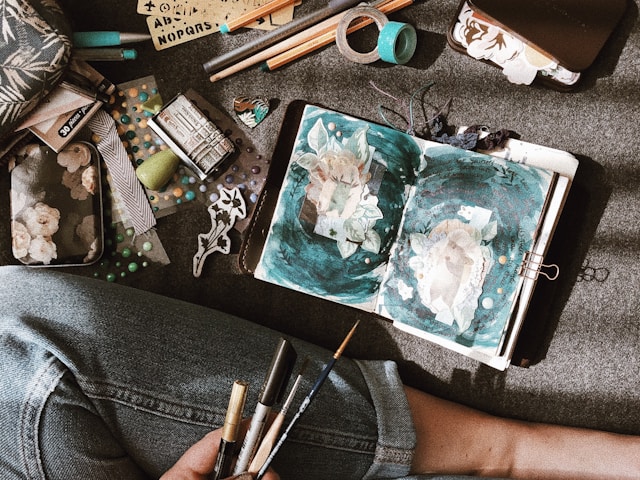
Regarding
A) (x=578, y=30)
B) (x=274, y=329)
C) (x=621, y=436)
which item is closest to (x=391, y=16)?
(x=578, y=30)

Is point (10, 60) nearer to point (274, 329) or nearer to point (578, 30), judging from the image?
point (274, 329)

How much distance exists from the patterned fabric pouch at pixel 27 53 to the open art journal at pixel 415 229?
309 mm

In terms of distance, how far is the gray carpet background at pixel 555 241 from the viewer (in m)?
0.76

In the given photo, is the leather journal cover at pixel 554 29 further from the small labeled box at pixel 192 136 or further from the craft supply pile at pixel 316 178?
the small labeled box at pixel 192 136

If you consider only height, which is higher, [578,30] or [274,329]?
[578,30]

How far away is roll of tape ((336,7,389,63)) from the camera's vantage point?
76 centimetres

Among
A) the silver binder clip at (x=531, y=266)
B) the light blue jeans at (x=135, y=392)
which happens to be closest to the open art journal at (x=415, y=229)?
the silver binder clip at (x=531, y=266)

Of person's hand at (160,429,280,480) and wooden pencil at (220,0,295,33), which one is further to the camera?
wooden pencil at (220,0,295,33)

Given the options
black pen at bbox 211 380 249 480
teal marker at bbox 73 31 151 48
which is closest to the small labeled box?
teal marker at bbox 73 31 151 48

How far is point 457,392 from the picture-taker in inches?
31.7

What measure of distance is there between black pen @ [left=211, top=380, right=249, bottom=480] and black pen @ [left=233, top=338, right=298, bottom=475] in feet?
0.04

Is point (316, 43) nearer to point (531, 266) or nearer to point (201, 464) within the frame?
point (531, 266)

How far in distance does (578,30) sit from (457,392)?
1.53ft

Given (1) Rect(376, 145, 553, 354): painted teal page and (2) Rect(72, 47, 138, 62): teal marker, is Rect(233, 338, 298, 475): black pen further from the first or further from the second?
(2) Rect(72, 47, 138, 62): teal marker
